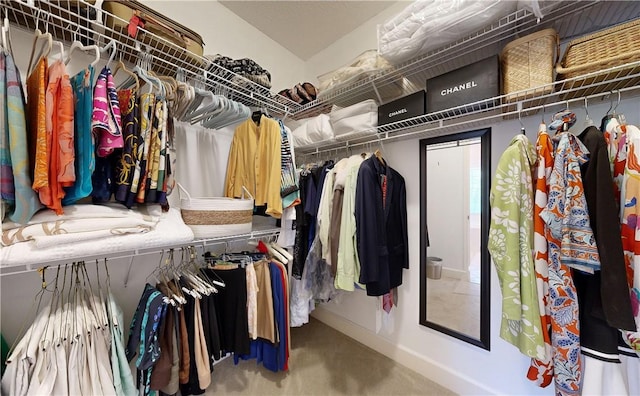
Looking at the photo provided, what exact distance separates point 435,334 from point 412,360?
0.90ft

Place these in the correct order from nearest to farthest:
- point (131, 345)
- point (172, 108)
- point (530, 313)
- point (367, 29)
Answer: point (530, 313)
point (131, 345)
point (172, 108)
point (367, 29)

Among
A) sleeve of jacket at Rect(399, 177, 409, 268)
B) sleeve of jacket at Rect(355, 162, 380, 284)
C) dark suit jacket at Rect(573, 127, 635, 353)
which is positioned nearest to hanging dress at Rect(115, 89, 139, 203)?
sleeve of jacket at Rect(355, 162, 380, 284)

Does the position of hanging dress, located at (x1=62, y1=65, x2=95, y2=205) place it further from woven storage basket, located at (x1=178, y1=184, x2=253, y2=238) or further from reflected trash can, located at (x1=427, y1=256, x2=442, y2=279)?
reflected trash can, located at (x1=427, y1=256, x2=442, y2=279)

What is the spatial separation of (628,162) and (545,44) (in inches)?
20.7

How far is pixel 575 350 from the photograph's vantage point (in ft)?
2.65

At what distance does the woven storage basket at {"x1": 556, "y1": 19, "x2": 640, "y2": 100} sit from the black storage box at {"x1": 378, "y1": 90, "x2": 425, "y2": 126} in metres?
0.52

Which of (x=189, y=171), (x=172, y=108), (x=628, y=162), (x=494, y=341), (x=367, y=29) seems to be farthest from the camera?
(x=367, y=29)

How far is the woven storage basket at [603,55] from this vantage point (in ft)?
2.45

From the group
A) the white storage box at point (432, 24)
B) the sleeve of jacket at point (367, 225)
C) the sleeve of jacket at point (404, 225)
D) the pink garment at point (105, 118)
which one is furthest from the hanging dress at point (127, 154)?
the sleeve of jacket at point (404, 225)

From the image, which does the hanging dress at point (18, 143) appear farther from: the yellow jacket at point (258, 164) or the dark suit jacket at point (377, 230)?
the dark suit jacket at point (377, 230)

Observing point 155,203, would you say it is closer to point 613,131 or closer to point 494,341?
point 613,131

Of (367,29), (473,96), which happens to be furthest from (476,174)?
(367,29)

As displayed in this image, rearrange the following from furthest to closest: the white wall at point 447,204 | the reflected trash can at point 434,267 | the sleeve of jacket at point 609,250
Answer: the reflected trash can at point 434,267 < the white wall at point 447,204 < the sleeve of jacket at point 609,250

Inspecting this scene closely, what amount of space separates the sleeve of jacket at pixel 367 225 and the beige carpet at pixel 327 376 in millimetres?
785
